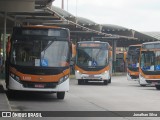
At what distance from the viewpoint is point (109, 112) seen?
14.9 meters

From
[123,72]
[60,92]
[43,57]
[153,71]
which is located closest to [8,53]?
[43,57]

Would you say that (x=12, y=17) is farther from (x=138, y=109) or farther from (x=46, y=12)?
(x=138, y=109)

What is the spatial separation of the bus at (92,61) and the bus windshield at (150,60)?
429cm

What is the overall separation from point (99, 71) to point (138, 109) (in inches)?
667

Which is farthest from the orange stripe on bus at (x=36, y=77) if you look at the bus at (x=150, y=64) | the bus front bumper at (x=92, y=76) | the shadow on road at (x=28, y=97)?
the bus front bumper at (x=92, y=76)

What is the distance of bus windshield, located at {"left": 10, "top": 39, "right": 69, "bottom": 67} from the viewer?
18094 millimetres

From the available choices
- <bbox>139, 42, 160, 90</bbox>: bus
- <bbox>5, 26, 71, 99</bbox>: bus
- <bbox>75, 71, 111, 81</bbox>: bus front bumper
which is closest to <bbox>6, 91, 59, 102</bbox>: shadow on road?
<bbox>5, 26, 71, 99</bbox>: bus

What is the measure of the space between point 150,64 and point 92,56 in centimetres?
545

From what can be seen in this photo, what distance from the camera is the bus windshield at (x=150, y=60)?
28266 mm

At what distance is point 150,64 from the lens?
1126 inches

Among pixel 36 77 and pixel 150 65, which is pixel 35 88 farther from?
pixel 150 65

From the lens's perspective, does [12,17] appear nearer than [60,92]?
No

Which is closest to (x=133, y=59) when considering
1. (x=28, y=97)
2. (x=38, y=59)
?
(x=28, y=97)

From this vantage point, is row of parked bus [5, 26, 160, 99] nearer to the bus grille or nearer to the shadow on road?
the bus grille
